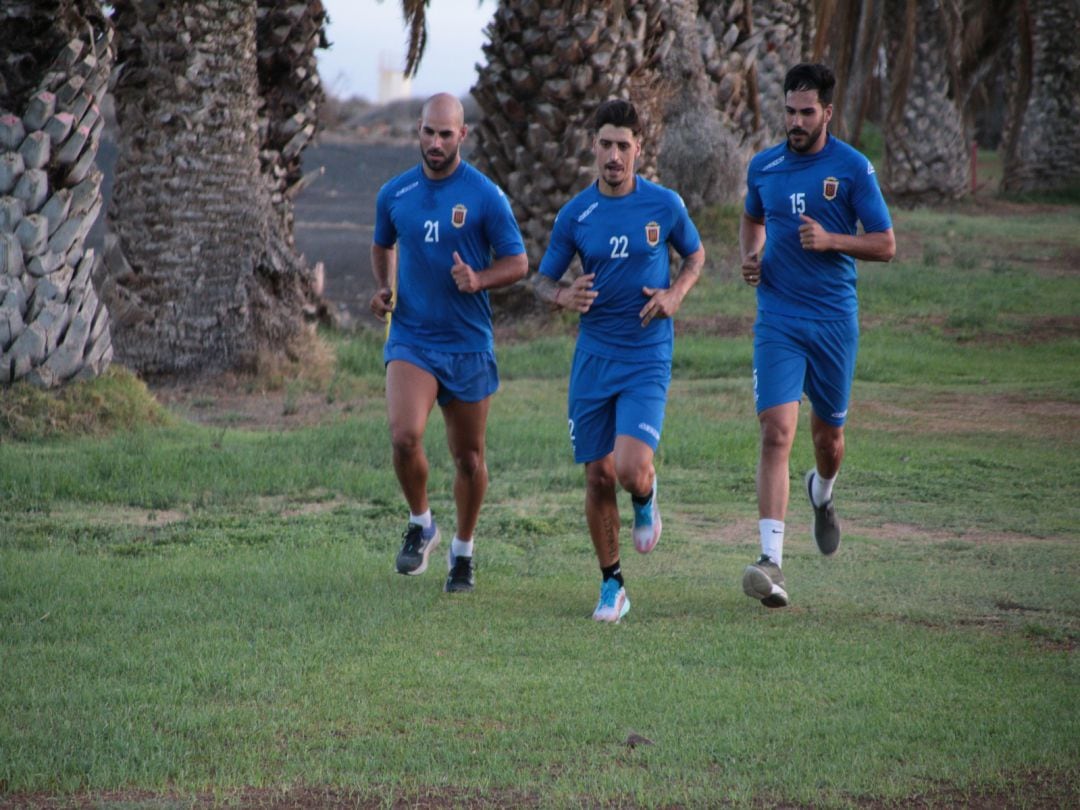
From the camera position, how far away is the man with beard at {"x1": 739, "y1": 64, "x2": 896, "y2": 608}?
25.6 feet

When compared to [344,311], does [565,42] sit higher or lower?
higher

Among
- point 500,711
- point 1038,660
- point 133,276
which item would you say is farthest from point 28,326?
A: point 1038,660

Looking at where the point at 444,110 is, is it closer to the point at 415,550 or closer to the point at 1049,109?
the point at 415,550

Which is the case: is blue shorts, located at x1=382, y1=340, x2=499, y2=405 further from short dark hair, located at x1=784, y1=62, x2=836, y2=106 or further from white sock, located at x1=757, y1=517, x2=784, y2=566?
short dark hair, located at x1=784, y1=62, x2=836, y2=106

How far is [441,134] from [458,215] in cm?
40

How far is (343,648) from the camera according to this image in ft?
21.5

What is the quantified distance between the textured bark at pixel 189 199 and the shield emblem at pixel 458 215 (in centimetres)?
638

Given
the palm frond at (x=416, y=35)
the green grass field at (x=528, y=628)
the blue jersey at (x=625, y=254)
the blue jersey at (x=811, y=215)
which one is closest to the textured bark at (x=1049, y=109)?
the palm frond at (x=416, y=35)

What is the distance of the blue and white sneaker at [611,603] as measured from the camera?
710 centimetres

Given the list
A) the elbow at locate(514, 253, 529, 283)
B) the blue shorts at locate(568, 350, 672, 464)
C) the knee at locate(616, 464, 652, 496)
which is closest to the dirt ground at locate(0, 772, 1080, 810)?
the knee at locate(616, 464, 652, 496)

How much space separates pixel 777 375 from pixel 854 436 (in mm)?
4710

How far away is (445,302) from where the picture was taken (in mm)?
7750

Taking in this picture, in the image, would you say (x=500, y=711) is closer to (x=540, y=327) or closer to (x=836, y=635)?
(x=836, y=635)

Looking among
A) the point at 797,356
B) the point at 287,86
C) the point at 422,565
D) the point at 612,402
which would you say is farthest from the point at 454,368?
the point at 287,86
